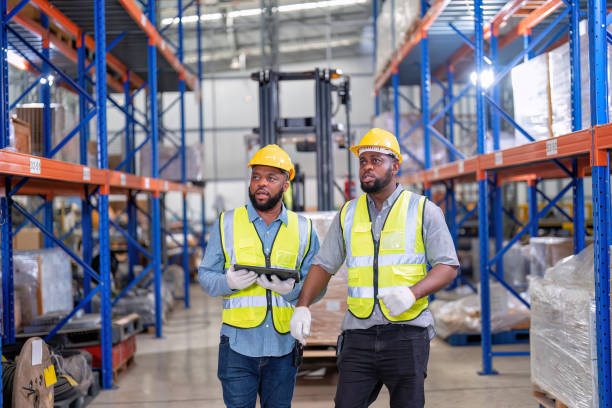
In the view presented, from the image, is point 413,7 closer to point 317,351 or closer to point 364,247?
point 317,351

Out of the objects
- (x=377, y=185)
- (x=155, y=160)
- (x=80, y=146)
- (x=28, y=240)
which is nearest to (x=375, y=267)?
(x=377, y=185)

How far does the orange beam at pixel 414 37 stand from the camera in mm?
7581

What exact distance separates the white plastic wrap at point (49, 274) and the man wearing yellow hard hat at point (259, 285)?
414cm

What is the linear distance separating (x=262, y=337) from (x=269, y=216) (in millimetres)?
682

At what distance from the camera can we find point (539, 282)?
504cm

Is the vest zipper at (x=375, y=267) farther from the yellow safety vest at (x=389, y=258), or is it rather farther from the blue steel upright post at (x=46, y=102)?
the blue steel upright post at (x=46, y=102)

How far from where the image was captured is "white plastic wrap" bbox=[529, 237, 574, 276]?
26.4 feet

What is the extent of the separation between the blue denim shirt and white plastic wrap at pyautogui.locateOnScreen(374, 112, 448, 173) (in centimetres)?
731

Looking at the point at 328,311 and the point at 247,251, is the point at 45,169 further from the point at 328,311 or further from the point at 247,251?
the point at 328,311

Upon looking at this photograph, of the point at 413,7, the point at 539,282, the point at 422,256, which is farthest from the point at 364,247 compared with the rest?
the point at 413,7

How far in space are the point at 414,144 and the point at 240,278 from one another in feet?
25.9

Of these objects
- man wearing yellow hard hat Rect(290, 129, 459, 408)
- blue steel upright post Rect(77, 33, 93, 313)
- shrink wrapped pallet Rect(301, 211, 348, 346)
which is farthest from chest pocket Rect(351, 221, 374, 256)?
blue steel upright post Rect(77, 33, 93, 313)

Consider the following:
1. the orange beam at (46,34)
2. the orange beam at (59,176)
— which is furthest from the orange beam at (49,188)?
the orange beam at (46,34)

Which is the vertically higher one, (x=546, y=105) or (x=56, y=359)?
(x=546, y=105)
